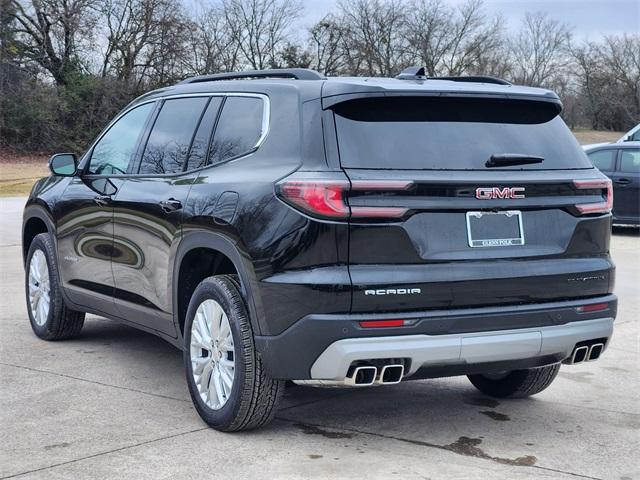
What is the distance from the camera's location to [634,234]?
1681cm

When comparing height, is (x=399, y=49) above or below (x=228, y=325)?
above

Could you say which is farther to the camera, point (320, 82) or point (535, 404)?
point (535, 404)

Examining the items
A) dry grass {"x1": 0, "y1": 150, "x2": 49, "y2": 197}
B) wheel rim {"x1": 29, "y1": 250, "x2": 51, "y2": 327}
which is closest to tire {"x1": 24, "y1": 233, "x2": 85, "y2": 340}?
wheel rim {"x1": 29, "y1": 250, "x2": 51, "y2": 327}

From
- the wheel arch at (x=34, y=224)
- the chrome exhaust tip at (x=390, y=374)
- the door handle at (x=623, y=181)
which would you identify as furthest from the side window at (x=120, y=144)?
the door handle at (x=623, y=181)

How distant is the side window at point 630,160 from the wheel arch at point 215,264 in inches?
499

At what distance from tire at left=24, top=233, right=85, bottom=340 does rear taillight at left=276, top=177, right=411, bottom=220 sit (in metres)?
3.12

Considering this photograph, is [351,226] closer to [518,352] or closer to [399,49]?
[518,352]

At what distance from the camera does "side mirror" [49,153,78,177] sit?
6.70m

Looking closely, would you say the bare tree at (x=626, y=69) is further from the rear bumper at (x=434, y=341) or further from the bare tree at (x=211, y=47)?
the rear bumper at (x=434, y=341)

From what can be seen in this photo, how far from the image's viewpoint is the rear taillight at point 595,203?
482 centimetres

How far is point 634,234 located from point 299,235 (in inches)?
536

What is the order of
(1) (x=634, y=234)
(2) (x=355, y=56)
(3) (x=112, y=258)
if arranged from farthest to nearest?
(2) (x=355, y=56) < (1) (x=634, y=234) < (3) (x=112, y=258)

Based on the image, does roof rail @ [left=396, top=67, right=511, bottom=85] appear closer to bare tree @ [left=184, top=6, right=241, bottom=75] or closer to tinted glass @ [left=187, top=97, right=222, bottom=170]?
tinted glass @ [left=187, top=97, right=222, bottom=170]

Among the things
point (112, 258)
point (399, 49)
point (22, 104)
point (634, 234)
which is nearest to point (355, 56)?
point (399, 49)
